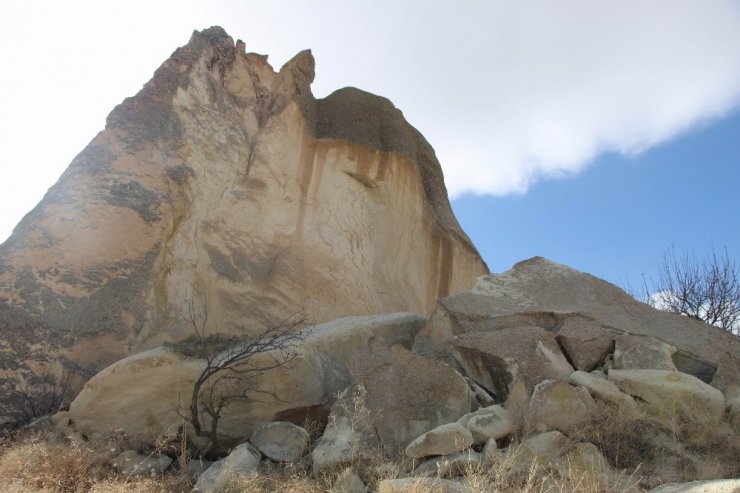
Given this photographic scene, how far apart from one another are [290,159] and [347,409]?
5958mm

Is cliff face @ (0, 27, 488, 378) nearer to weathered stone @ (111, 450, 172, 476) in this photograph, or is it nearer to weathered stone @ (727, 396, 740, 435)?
weathered stone @ (111, 450, 172, 476)

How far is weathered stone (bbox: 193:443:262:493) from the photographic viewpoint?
4805mm

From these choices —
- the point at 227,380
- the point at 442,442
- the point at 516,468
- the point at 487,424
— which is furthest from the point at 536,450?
the point at 227,380

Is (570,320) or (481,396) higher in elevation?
(570,320)

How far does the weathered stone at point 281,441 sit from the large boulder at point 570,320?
5.89 ft

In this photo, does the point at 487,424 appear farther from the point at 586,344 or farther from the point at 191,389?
the point at 191,389

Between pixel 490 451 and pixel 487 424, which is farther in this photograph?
pixel 487 424

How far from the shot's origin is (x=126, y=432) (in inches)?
245

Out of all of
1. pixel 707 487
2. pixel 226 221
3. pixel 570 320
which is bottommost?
pixel 707 487

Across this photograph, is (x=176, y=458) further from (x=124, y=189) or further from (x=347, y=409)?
(x=124, y=189)

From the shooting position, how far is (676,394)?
17.3ft

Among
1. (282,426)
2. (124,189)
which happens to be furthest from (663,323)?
(124,189)

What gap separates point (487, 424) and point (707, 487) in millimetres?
1671

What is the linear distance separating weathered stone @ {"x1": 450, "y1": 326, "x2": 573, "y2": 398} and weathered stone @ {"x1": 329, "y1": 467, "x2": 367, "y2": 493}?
5.75 feet
